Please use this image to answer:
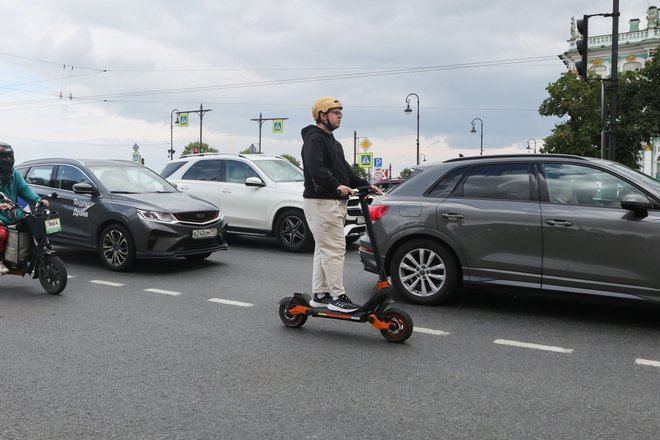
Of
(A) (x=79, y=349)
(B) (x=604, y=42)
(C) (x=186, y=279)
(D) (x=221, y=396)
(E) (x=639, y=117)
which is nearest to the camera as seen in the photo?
(D) (x=221, y=396)

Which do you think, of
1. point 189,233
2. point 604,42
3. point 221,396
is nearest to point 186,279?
point 189,233

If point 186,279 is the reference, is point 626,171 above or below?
above

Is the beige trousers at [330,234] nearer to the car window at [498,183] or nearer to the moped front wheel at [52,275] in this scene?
the car window at [498,183]

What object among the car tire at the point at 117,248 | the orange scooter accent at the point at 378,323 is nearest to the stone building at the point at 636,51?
the car tire at the point at 117,248

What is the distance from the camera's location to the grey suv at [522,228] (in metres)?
5.59

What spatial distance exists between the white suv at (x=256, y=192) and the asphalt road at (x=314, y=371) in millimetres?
4250

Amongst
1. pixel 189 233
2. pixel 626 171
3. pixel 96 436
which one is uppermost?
pixel 626 171

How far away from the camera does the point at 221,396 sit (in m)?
3.85

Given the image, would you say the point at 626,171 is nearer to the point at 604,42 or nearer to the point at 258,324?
the point at 258,324

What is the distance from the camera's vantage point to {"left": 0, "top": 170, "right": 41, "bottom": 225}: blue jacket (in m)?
7.25

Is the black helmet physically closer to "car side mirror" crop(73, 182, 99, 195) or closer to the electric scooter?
"car side mirror" crop(73, 182, 99, 195)

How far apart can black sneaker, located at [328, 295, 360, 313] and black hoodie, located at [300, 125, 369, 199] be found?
871mm

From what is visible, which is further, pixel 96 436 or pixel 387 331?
pixel 387 331

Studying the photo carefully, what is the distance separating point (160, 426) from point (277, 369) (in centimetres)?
117
